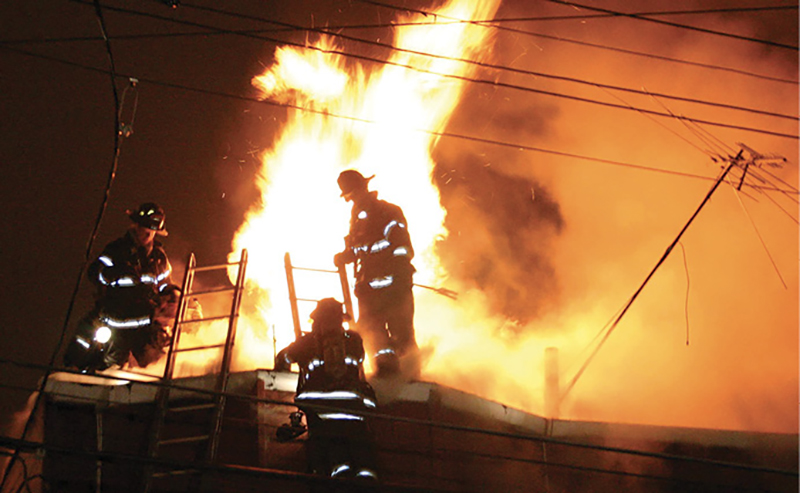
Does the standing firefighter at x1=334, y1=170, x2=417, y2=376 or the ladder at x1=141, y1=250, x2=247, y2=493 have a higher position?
the standing firefighter at x1=334, y1=170, x2=417, y2=376

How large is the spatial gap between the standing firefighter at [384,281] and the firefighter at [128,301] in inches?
94.2

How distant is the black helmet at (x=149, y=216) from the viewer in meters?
9.15

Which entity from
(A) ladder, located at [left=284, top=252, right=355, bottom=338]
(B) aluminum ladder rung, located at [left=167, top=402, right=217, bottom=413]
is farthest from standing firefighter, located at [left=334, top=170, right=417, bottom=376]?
(B) aluminum ladder rung, located at [left=167, top=402, right=217, bottom=413]

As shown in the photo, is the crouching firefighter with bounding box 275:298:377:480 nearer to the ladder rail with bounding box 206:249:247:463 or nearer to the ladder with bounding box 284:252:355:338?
the ladder rail with bounding box 206:249:247:463

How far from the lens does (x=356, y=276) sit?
973 cm

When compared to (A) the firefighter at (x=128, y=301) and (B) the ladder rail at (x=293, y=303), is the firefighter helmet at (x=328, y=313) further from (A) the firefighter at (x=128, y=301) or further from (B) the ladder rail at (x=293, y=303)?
(A) the firefighter at (x=128, y=301)

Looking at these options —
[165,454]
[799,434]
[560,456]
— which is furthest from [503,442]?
[165,454]

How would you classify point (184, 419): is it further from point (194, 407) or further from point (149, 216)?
point (149, 216)

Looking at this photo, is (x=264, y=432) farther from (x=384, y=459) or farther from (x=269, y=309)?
(x=269, y=309)

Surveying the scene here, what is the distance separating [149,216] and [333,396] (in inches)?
145

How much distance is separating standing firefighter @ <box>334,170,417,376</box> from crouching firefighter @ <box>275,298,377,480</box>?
1.46m

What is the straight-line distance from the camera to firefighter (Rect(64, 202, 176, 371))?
8242 millimetres

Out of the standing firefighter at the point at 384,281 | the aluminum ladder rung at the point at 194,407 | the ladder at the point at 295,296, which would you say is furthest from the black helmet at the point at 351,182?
the aluminum ladder rung at the point at 194,407

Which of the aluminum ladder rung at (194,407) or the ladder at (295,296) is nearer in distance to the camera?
→ the aluminum ladder rung at (194,407)
